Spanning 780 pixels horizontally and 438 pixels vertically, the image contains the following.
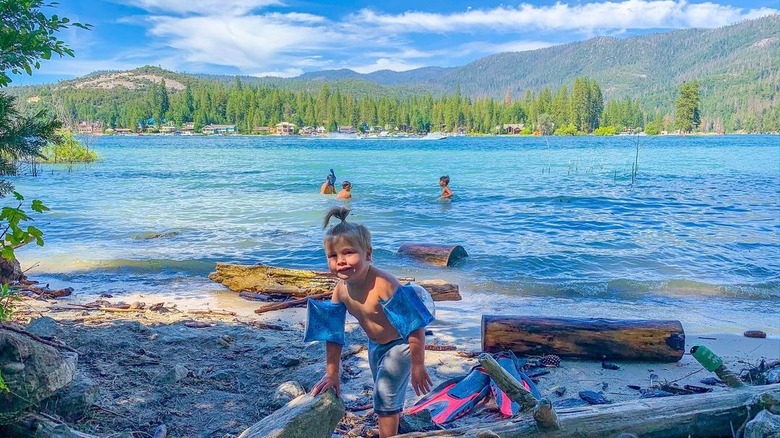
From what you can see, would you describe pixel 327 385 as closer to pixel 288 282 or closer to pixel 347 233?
pixel 347 233

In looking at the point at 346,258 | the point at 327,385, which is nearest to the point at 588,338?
the point at 327,385

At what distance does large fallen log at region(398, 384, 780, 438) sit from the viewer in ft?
11.6

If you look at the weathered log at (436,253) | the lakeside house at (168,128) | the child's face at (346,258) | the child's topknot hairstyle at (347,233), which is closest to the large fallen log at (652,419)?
the child's face at (346,258)

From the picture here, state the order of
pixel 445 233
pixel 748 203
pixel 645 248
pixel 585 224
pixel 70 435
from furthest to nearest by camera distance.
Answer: pixel 748 203 → pixel 585 224 → pixel 445 233 → pixel 645 248 → pixel 70 435

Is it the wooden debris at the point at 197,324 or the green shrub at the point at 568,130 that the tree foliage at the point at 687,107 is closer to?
the green shrub at the point at 568,130

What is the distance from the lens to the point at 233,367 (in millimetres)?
5836

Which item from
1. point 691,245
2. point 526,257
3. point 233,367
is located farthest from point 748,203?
point 233,367

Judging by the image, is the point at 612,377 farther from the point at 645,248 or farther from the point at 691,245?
the point at 691,245

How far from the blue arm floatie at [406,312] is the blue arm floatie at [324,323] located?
442mm

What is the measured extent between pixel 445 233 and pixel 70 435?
1371cm

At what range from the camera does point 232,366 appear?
586cm

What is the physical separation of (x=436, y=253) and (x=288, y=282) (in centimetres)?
399

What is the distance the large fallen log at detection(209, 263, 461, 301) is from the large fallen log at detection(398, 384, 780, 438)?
5309 millimetres

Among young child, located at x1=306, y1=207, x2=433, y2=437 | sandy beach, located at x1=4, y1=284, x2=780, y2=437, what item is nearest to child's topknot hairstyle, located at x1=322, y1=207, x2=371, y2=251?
young child, located at x1=306, y1=207, x2=433, y2=437
